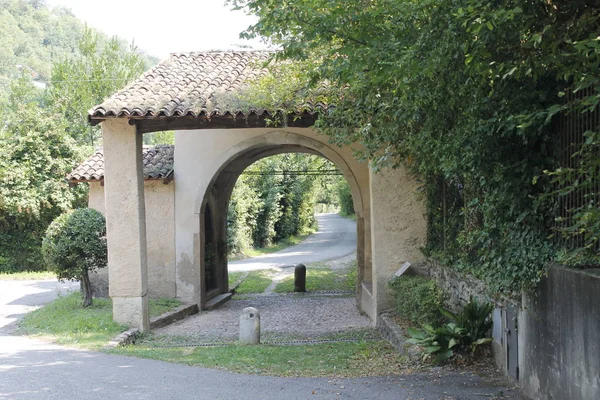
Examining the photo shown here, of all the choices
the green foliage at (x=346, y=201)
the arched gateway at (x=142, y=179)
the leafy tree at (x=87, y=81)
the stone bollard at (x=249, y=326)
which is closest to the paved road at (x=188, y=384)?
the stone bollard at (x=249, y=326)

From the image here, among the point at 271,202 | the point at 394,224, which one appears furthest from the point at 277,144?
the point at 271,202

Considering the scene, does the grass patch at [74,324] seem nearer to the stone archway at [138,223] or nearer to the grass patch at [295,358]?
the stone archway at [138,223]

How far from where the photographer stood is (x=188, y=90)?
12.7 metres

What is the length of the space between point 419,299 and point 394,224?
96.7 inches

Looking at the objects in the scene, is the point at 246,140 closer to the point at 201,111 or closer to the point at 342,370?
the point at 201,111

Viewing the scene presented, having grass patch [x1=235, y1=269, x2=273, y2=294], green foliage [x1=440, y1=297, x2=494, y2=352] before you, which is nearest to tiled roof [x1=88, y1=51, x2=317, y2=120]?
green foliage [x1=440, y1=297, x2=494, y2=352]

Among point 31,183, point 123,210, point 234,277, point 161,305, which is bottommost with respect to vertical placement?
point 234,277

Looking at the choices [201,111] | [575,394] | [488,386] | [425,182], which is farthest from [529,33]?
[201,111]

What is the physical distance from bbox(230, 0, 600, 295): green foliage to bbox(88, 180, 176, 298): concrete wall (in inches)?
347

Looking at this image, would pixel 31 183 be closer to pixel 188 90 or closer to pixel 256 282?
pixel 256 282

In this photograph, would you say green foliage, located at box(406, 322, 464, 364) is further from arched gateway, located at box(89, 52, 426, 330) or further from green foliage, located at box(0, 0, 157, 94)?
green foliage, located at box(0, 0, 157, 94)

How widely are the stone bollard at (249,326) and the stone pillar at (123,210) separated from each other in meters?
2.15

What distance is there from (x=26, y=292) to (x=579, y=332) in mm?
16646

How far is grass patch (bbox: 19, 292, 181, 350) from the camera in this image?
10680 millimetres
